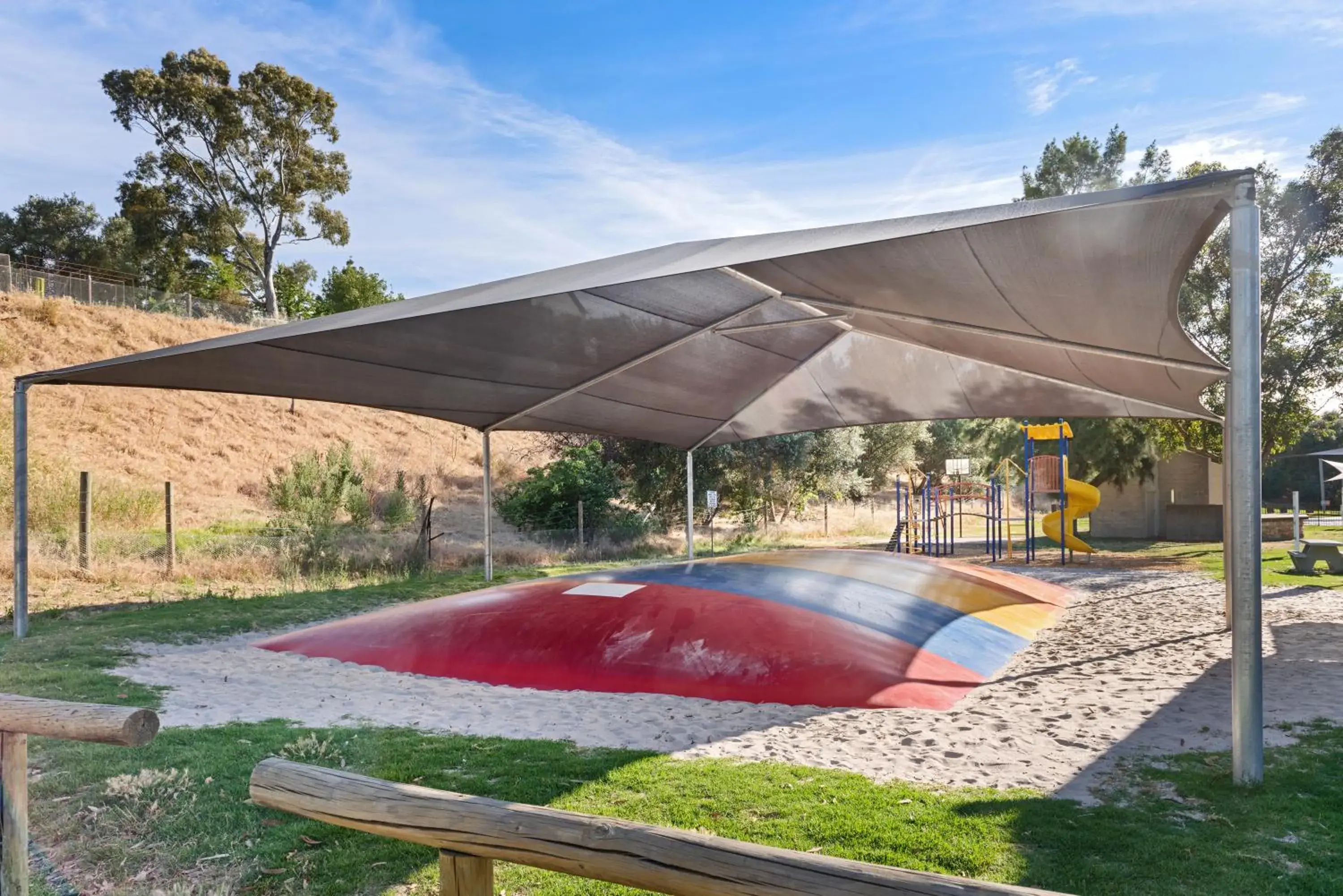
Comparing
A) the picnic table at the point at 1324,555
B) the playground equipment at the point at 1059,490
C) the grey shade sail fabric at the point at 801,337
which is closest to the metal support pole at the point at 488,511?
the grey shade sail fabric at the point at 801,337

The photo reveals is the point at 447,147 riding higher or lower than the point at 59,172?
lower

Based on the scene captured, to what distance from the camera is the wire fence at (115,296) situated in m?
27.1

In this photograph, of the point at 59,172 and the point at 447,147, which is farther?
the point at 59,172

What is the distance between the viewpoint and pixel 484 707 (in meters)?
5.31

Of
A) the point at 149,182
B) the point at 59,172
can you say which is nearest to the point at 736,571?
the point at 149,182

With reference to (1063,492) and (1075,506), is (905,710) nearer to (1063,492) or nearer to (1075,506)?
(1063,492)

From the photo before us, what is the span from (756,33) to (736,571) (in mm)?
6522

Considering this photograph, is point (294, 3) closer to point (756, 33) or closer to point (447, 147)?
point (447, 147)

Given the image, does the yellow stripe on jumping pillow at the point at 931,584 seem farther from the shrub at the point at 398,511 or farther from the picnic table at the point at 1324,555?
the shrub at the point at 398,511

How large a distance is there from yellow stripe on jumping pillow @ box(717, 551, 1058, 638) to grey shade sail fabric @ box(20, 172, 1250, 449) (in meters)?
1.89

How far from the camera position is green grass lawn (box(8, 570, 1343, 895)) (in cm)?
279

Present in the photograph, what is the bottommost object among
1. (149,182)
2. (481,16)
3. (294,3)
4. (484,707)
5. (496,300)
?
(484,707)

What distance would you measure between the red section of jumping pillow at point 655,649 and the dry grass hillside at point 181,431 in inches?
466

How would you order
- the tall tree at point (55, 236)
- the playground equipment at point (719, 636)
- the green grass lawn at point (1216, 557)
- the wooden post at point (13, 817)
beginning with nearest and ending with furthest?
1. the wooden post at point (13, 817)
2. the playground equipment at point (719, 636)
3. the green grass lawn at point (1216, 557)
4. the tall tree at point (55, 236)
